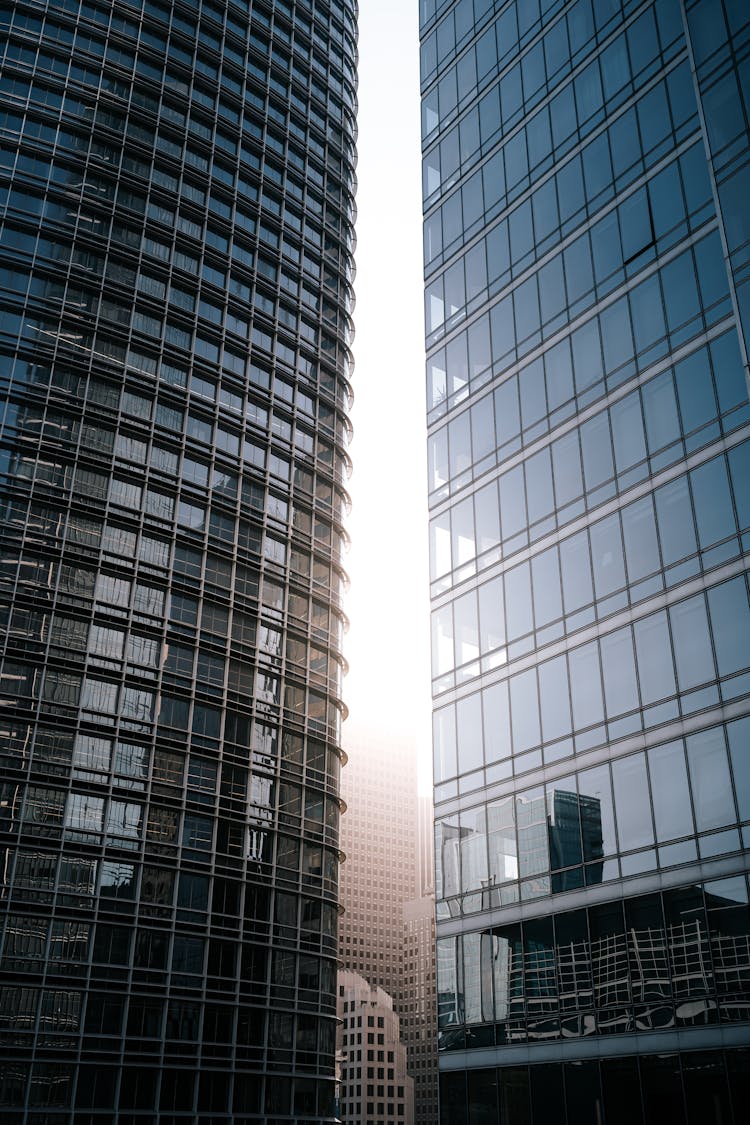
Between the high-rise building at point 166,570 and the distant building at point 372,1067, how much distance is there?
154 metres

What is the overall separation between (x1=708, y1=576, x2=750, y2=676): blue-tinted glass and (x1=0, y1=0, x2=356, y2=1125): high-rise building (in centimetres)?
2918

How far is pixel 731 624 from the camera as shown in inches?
1056

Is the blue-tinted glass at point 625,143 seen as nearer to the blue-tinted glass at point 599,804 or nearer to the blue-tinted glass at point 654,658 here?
the blue-tinted glass at point 654,658

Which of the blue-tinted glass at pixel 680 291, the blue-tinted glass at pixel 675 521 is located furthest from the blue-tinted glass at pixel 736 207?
the blue-tinted glass at pixel 675 521

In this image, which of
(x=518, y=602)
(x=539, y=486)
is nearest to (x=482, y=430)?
(x=539, y=486)

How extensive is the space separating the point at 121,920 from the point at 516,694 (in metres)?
21.7

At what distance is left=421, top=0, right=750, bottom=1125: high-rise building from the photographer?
2617 centimetres

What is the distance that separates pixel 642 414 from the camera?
3197cm

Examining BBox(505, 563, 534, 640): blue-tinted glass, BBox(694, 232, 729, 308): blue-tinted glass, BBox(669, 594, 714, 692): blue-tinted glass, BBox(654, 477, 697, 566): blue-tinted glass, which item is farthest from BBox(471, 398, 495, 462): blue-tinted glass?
BBox(669, 594, 714, 692): blue-tinted glass

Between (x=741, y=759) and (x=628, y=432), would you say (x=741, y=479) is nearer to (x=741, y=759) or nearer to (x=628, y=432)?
(x=628, y=432)

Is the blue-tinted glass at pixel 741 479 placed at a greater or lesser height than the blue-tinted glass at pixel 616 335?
lesser

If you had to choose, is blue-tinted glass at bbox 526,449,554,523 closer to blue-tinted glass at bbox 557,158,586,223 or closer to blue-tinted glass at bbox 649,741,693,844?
blue-tinted glass at bbox 557,158,586,223

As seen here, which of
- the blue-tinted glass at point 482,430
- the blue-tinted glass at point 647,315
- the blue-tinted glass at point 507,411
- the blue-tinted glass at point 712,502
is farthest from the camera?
the blue-tinted glass at point 482,430

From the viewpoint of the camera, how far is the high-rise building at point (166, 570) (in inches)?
1748
